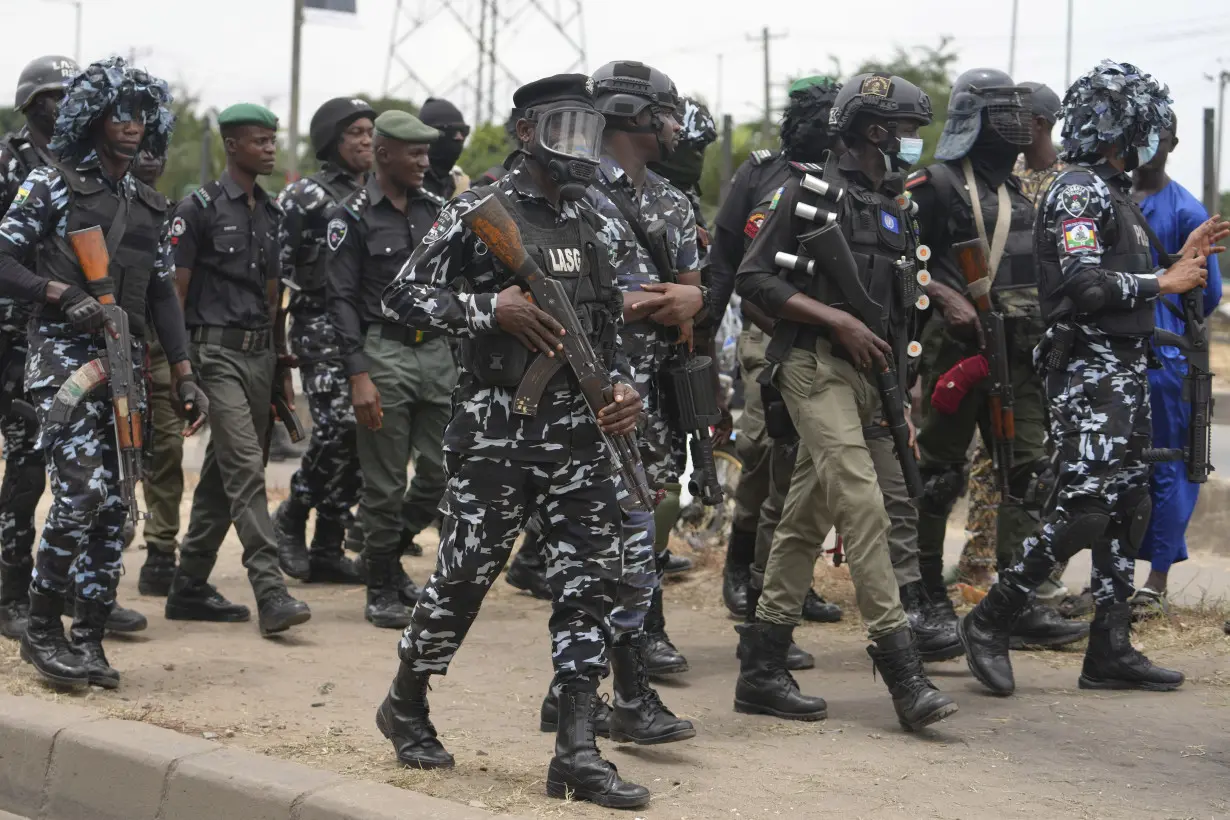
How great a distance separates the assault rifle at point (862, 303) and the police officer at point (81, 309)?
2.46m

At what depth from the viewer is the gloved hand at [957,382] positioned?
6.76 metres

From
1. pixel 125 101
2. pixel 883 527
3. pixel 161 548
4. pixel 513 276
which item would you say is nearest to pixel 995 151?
pixel 883 527

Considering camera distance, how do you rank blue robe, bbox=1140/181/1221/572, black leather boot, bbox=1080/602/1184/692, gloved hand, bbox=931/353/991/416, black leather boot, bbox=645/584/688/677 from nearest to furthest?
black leather boot, bbox=1080/602/1184/692 < black leather boot, bbox=645/584/688/677 < gloved hand, bbox=931/353/991/416 < blue robe, bbox=1140/181/1221/572

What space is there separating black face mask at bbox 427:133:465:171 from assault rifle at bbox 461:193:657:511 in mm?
4592

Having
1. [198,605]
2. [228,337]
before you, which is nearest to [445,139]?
[228,337]

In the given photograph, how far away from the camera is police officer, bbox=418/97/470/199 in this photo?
9047mm

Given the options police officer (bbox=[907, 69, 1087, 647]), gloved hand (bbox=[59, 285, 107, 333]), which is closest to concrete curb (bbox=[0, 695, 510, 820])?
gloved hand (bbox=[59, 285, 107, 333])

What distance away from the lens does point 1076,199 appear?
19.4ft

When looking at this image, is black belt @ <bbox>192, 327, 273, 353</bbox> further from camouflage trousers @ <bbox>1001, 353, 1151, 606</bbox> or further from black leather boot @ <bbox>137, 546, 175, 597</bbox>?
camouflage trousers @ <bbox>1001, 353, 1151, 606</bbox>

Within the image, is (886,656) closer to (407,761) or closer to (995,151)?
(407,761)

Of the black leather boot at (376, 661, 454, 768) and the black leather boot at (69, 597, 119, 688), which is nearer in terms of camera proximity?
the black leather boot at (376, 661, 454, 768)

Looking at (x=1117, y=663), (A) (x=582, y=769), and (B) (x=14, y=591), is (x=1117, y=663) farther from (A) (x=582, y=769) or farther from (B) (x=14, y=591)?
(B) (x=14, y=591)

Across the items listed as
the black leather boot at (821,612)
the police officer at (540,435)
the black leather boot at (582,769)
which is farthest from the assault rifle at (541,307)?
the black leather boot at (821,612)

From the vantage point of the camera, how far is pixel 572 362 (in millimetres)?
4574
